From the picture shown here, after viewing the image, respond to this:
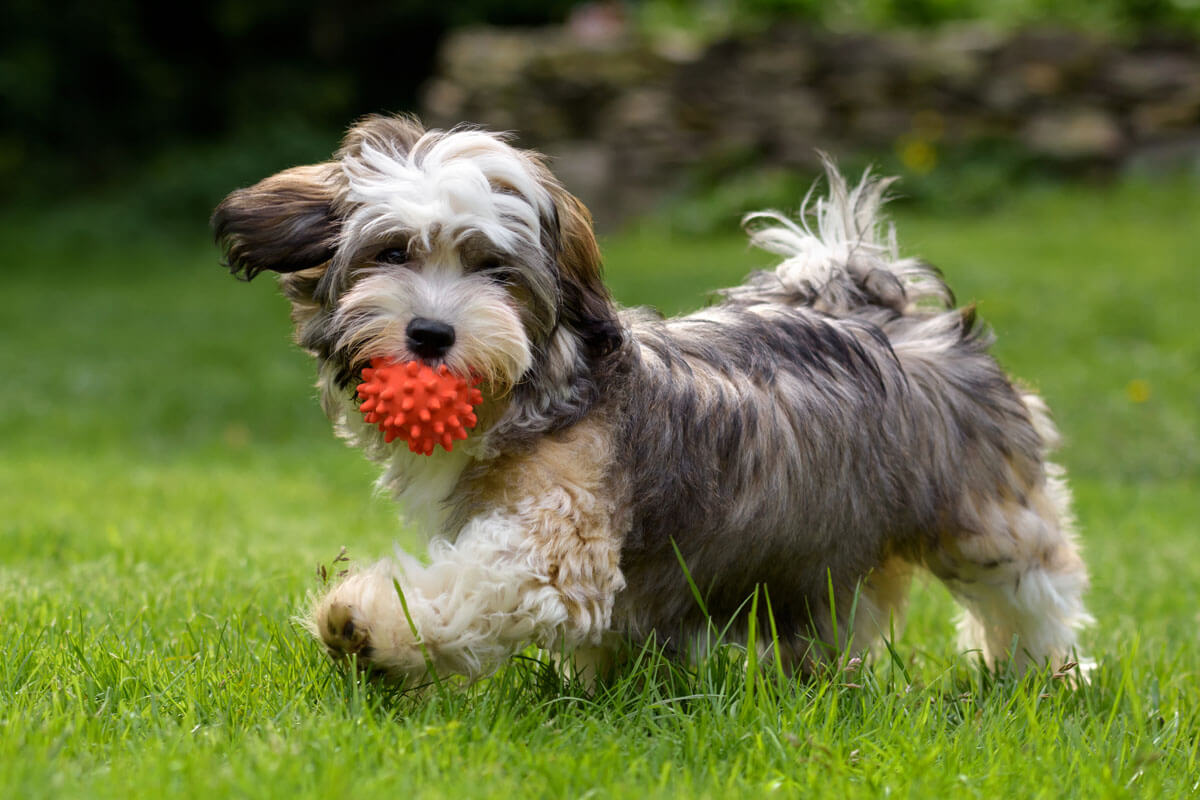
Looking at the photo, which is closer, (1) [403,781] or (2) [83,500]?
(1) [403,781]

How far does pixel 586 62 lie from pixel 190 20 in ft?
25.3

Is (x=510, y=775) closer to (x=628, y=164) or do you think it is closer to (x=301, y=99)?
(x=628, y=164)

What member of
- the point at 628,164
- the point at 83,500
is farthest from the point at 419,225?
the point at 628,164

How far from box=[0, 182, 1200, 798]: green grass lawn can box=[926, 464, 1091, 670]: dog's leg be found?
188 mm

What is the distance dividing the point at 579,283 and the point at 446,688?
952 millimetres

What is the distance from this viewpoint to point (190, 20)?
19.0 meters

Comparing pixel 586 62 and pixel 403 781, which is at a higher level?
pixel 586 62

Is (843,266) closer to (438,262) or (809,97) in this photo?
(438,262)

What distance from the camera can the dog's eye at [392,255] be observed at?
2.84 meters

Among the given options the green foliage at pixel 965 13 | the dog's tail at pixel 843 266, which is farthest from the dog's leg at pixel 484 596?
the green foliage at pixel 965 13

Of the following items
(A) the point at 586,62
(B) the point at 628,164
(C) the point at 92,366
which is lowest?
(C) the point at 92,366

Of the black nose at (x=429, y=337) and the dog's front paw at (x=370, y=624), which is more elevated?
the black nose at (x=429, y=337)

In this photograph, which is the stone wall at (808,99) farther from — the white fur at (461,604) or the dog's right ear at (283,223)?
the white fur at (461,604)

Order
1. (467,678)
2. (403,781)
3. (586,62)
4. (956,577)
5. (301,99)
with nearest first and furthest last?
1. (403,781)
2. (467,678)
3. (956,577)
4. (586,62)
5. (301,99)
